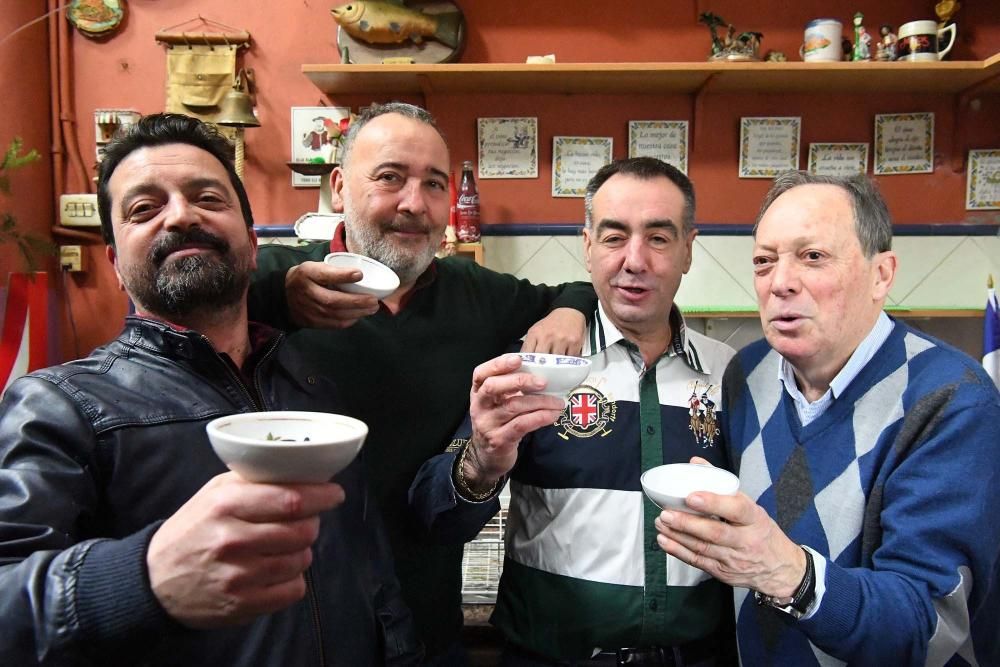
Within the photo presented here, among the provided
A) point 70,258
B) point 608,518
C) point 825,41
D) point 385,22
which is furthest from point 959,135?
point 70,258

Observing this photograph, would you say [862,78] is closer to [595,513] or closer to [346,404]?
[595,513]

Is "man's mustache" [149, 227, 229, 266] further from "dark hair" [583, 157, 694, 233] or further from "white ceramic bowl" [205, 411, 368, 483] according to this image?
"dark hair" [583, 157, 694, 233]

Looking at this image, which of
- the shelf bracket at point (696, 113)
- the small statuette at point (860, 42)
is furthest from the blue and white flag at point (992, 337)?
the shelf bracket at point (696, 113)

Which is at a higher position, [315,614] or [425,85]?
[425,85]

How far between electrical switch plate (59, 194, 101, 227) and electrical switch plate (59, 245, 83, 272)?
12cm

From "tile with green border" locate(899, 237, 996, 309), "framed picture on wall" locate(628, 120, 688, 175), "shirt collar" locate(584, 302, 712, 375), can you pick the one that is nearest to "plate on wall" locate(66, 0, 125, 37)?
"framed picture on wall" locate(628, 120, 688, 175)

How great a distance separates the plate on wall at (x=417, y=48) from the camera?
2898 mm

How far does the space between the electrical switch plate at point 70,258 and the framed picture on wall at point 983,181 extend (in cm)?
414

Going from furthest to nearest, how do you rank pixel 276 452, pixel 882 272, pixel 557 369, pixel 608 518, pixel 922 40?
pixel 922 40, pixel 608 518, pixel 882 272, pixel 557 369, pixel 276 452

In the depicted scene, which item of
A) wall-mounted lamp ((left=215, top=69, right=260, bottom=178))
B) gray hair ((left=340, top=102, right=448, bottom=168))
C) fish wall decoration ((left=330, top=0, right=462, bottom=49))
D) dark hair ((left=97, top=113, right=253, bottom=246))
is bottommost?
dark hair ((left=97, top=113, right=253, bottom=246))

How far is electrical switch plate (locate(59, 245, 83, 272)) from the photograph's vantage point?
300 cm

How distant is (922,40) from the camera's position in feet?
8.84

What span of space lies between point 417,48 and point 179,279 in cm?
220

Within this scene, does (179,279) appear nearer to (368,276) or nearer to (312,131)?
(368,276)
